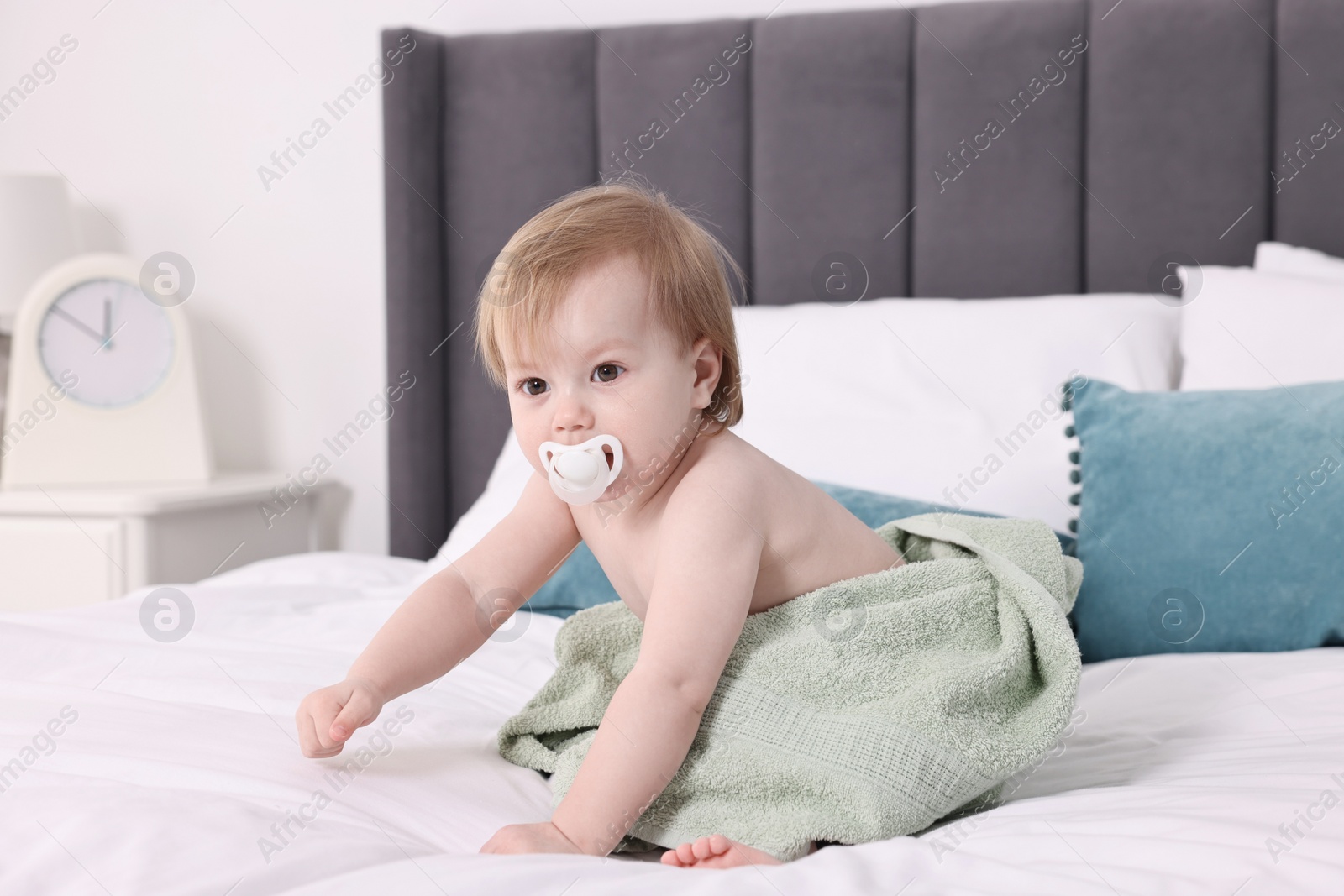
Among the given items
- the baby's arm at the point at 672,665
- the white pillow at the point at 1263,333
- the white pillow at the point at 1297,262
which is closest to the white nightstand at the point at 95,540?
the baby's arm at the point at 672,665

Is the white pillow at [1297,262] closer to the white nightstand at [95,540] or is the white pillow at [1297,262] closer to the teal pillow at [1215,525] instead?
the teal pillow at [1215,525]

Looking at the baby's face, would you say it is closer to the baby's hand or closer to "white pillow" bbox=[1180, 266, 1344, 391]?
the baby's hand

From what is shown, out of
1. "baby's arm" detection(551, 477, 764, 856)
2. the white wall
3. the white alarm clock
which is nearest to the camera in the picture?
"baby's arm" detection(551, 477, 764, 856)

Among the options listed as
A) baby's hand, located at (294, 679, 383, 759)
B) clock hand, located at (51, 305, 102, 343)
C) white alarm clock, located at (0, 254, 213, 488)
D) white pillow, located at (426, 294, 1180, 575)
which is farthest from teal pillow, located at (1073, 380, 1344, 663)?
clock hand, located at (51, 305, 102, 343)

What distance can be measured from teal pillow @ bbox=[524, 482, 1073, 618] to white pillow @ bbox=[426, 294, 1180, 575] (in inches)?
3.3

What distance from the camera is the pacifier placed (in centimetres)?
70

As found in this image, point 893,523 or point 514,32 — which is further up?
point 514,32

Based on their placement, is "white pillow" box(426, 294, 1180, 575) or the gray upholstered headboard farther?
the gray upholstered headboard

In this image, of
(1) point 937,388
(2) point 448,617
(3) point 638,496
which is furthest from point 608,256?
(1) point 937,388

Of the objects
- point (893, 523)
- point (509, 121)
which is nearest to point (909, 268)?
point (509, 121)

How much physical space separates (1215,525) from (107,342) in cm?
187

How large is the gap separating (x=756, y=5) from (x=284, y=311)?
1133mm

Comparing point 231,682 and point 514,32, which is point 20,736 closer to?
point 231,682

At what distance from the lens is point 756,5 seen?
6.40ft
